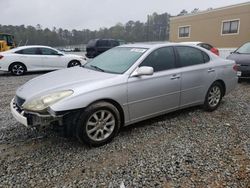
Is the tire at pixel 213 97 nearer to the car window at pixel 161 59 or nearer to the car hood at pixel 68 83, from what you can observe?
the car window at pixel 161 59

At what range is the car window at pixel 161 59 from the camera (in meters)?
3.76

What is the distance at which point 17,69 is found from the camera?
32.4ft

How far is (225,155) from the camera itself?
9.96 feet

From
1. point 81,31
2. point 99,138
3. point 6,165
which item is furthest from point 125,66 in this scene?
point 81,31

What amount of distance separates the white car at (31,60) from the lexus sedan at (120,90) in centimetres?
679

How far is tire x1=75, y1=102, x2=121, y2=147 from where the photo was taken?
3.02m

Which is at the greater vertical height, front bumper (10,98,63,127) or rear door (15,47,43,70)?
rear door (15,47,43,70)

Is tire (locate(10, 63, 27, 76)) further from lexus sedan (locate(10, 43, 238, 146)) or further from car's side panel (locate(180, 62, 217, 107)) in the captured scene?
car's side panel (locate(180, 62, 217, 107))

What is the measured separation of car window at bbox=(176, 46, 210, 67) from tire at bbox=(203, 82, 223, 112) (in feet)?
2.00

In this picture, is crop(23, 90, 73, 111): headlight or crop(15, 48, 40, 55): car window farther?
crop(15, 48, 40, 55): car window

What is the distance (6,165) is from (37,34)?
187ft

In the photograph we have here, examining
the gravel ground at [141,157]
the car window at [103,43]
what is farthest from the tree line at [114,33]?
the gravel ground at [141,157]

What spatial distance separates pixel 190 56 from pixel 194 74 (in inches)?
14.8

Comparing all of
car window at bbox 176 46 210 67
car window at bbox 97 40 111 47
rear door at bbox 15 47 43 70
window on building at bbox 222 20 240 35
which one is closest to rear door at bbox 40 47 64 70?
rear door at bbox 15 47 43 70
